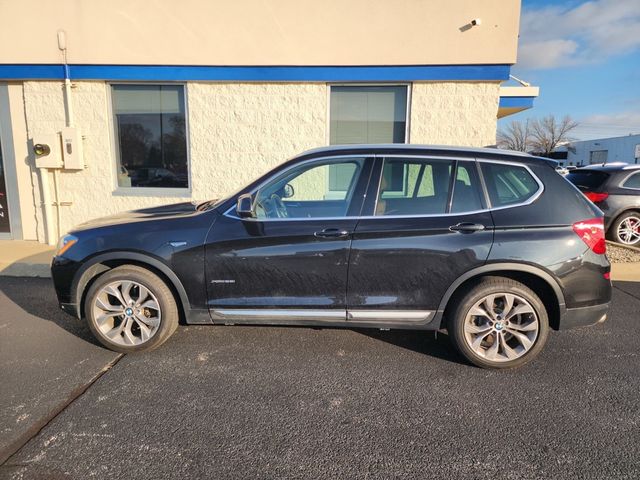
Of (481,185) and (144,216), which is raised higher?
(481,185)

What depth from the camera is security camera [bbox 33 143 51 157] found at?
712cm

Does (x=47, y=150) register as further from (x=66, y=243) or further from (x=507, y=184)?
(x=507, y=184)

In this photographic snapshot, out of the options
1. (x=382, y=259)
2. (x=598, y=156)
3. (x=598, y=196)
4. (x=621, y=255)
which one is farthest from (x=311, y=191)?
(x=598, y=156)

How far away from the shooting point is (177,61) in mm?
7105

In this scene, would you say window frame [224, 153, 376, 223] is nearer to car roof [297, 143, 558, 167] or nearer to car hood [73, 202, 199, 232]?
car roof [297, 143, 558, 167]

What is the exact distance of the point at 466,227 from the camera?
3.15m

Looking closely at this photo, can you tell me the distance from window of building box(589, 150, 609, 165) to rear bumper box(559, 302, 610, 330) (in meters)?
51.3

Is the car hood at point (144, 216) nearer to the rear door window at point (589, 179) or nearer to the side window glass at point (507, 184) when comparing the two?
the side window glass at point (507, 184)

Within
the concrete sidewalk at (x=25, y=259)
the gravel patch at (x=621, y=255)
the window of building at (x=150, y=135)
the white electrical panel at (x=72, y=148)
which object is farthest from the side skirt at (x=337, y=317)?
the white electrical panel at (x=72, y=148)

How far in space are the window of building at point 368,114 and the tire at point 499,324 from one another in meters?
4.58

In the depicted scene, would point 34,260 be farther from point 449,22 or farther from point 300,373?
point 449,22

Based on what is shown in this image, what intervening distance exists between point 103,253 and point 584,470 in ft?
11.9

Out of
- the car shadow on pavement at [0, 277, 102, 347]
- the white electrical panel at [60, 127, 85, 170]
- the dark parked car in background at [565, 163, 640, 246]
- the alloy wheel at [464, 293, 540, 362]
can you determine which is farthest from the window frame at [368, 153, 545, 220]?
the white electrical panel at [60, 127, 85, 170]

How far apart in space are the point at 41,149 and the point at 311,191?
5.62 meters
